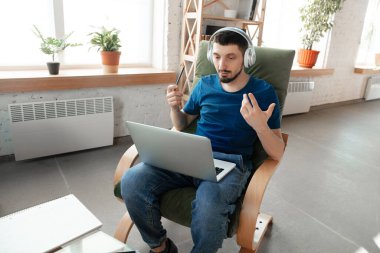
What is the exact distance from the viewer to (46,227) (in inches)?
36.8

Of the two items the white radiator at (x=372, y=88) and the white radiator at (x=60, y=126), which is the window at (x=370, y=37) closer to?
the white radiator at (x=372, y=88)

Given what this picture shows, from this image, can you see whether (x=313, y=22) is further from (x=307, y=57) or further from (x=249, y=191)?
(x=249, y=191)

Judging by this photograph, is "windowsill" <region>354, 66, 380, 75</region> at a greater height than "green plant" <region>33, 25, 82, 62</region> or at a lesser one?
lesser

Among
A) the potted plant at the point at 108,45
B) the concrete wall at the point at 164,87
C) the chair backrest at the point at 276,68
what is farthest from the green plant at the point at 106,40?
the chair backrest at the point at 276,68

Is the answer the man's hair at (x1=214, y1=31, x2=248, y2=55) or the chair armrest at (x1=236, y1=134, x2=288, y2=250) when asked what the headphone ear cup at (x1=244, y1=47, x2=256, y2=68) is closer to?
the man's hair at (x1=214, y1=31, x2=248, y2=55)

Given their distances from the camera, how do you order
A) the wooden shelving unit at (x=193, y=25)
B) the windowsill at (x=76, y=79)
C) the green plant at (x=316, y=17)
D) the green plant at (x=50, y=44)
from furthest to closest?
the green plant at (x=316, y=17) < the wooden shelving unit at (x=193, y=25) < the green plant at (x=50, y=44) < the windowsill at (x=76, y=79)

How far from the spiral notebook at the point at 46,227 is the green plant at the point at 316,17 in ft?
11.6

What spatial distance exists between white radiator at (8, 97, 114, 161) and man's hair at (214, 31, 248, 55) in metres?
1.39

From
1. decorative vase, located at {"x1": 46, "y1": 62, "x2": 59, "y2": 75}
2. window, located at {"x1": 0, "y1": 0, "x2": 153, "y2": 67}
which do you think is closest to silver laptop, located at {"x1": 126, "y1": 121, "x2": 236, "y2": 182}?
decorative vase, located at {"x1": 46, "y1": 62, "x2": 59, "y2": 75}

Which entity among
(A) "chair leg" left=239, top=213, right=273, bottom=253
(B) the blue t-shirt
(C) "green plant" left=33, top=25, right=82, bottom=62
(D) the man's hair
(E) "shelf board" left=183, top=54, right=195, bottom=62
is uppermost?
(D) the man's hair

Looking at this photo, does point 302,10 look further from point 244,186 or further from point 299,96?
point 244,186

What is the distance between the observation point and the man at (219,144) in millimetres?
1116

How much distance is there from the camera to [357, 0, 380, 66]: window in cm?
480

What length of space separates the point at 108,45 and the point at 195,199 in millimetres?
1701
